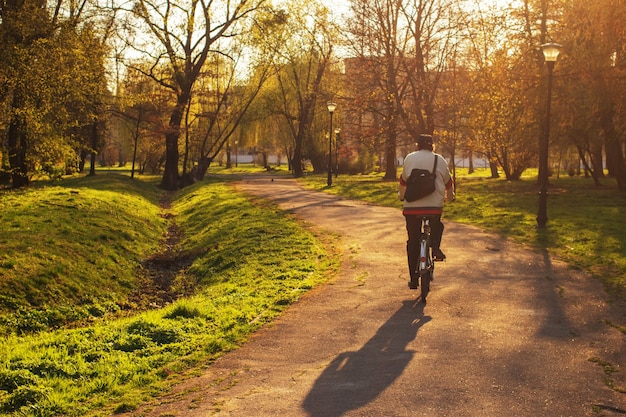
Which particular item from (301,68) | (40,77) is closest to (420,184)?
(40,77)

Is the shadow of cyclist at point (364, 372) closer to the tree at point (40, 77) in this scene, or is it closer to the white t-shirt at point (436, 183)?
the white t-shirt at point (436, 183)

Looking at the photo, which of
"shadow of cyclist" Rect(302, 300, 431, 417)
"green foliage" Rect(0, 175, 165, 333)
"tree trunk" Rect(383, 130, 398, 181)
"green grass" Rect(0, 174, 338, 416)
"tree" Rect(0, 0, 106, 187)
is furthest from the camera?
"tree trunk" Rect(383, 130, 398, 181)

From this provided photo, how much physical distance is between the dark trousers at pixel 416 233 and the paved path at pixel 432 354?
1.93 ft

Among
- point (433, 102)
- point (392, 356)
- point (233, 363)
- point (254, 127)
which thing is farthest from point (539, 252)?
point (254, 127)

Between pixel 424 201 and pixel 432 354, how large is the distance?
2.61 meters

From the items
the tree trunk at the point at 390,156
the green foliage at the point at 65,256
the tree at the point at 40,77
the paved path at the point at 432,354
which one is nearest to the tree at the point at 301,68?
the tree trunk at the point at 390,156

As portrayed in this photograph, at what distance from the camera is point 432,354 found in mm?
6145

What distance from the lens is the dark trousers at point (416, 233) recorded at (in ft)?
27.4

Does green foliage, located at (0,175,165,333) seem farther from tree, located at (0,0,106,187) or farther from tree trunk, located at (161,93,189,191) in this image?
tree trunk, located at (161,93,189,191)

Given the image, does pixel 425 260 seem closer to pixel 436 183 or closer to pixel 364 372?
pixel 436 183

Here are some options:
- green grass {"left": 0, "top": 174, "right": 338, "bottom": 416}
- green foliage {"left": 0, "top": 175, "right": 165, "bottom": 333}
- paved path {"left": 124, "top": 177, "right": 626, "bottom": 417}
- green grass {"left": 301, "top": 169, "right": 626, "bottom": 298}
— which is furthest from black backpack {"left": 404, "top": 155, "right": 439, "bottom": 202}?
green foliage {"left": 0, "top": 175, "right": 165, "bottom": 333}

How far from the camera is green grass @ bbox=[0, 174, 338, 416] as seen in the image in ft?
18.9

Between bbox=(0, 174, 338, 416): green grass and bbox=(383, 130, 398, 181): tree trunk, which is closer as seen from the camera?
bbox=(0, 174, 338, 416): green grass

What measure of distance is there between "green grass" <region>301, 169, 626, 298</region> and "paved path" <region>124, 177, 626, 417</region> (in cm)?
152
